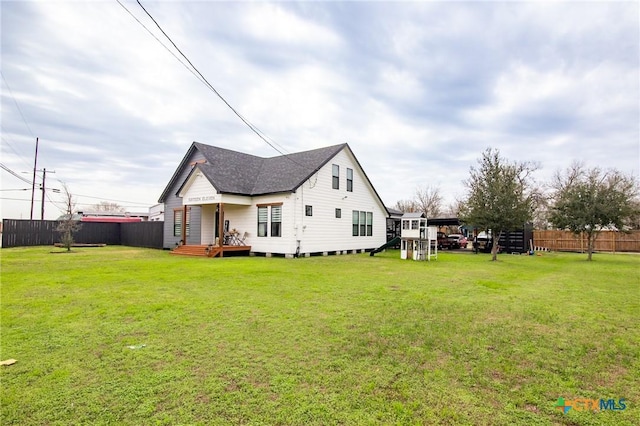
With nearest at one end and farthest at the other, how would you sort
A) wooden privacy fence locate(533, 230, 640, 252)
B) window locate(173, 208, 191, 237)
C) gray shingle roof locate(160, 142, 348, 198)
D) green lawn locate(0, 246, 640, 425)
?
1. green lawn locate(0, 246, 640, 425)
2. gray shingle roof locate(160, 142, 348, 198)
3. window locate(173, 208, 191, 237)
4. wooden privacy fence locate(533, 230, 640, 252)

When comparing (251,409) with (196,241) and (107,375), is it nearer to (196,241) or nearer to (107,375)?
(107,375)

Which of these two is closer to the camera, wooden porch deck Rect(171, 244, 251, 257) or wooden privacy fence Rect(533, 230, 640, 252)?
wooden porch deck Rect(171, 244, 251, 257)

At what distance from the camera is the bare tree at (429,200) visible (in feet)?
154

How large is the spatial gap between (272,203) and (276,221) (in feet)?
3.16

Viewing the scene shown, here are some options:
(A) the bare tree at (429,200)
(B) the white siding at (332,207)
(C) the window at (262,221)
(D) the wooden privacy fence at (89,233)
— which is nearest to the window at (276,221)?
(C) the window at (262,221)

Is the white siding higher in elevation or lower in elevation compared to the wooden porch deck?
higher

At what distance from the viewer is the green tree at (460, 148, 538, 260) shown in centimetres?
1666

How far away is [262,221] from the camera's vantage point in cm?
1750

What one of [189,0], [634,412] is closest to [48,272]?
[189,0]

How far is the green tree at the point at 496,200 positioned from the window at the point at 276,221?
9.84 m

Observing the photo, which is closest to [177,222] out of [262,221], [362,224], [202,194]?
[202,194]

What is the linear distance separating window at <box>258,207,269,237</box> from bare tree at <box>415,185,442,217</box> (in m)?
34.0

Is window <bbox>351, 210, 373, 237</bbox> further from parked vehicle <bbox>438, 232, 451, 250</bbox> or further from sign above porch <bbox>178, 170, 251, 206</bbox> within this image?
parked vehicle <bbox>438, 232, 451, 250</bbox>

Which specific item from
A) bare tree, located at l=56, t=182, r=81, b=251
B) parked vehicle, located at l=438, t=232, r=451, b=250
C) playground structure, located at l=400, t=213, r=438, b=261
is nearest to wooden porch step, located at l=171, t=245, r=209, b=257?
bare tree, located at l=56, t=182, r=81, b=251
